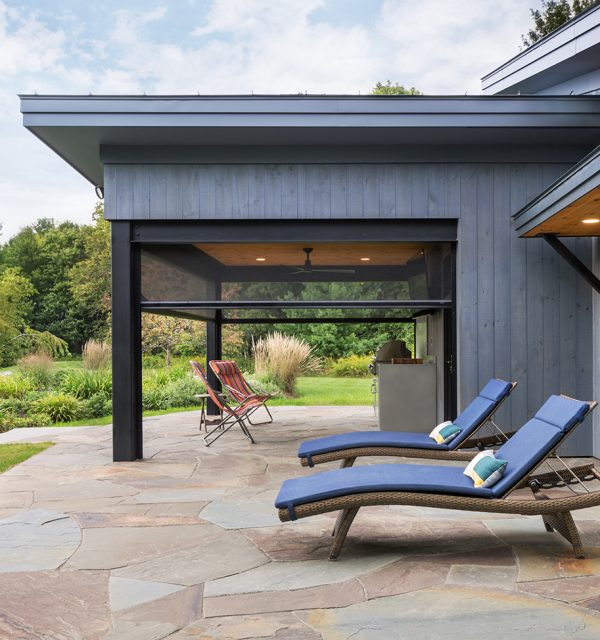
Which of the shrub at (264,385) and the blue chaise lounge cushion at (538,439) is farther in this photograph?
the shrub at (264,385)

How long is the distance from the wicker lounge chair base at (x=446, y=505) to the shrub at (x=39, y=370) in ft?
33.3

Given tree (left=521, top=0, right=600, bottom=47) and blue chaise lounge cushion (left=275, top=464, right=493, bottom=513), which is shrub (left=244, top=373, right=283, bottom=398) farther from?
tree (left=521, top=0, right=600, bottom=47)

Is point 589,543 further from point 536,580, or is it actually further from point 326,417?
point 326,417

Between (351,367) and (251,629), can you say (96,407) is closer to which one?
(351,367)

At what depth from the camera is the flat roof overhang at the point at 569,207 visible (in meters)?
4.75

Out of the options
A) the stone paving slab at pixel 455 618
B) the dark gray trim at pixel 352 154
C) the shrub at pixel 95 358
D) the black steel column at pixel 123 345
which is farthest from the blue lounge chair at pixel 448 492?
the shrub at pixel 95 358

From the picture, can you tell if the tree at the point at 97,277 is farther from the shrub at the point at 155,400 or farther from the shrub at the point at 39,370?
the shrub at the point at 155,400

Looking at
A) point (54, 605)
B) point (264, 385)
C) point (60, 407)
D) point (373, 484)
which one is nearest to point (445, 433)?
point (373, 484)

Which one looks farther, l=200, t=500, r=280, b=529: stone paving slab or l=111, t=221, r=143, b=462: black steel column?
l=111, t=221, r=143, b=462: black steel column

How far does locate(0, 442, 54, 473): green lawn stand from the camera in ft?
22.0

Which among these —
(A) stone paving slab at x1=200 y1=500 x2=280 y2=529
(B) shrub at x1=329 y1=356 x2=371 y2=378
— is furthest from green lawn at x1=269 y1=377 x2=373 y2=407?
(A) stone paving slab at x1=200 y1=500 x2=280 y2=529

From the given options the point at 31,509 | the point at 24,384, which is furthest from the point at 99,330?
the point at 31,509

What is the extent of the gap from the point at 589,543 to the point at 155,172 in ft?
16.5

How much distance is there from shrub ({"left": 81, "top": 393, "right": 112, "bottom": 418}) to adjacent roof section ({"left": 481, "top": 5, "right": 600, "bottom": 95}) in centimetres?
771
